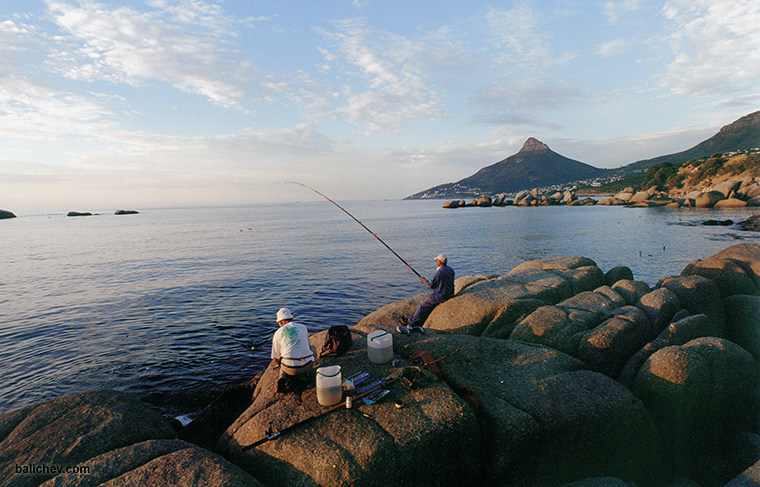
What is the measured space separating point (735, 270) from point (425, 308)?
1309cm

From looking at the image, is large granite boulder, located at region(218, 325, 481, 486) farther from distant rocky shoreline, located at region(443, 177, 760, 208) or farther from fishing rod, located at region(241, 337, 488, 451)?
distant rocky shoreline, located at region(443, 177, 760, 208)

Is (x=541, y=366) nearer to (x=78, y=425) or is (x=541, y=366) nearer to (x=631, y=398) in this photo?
(x=631, y=398)

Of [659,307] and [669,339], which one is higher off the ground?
[659,307]

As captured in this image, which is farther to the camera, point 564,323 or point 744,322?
point 744,322

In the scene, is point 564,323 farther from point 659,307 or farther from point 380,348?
point 380,348

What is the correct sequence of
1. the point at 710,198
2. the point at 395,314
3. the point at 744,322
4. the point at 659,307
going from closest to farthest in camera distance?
the point at 659,307 → the point at 744,322 → the point at 395,314 → the point at 710,198

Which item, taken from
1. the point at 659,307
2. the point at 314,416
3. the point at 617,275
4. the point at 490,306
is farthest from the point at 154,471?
the point at 617,275

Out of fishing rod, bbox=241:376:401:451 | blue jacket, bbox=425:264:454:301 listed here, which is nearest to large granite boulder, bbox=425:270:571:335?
blue jacket, bbox=425:264:454:301

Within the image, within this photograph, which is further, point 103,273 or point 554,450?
point 103,273

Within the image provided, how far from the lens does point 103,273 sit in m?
31.1

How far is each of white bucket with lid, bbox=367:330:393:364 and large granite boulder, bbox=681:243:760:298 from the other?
14.9m

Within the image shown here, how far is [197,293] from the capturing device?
78.9 feet

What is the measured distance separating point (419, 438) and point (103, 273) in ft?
115

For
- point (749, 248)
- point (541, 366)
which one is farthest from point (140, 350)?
point (749, 248)
